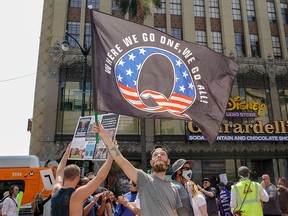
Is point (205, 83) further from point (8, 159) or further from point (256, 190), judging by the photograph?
point (8, 159)

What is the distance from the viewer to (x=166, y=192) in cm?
312

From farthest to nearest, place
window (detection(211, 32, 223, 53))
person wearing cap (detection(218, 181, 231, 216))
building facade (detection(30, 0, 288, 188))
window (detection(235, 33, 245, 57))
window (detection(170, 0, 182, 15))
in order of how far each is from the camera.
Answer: window (detection(170, 0, 182, 15)) < window (detection(235, 33, 245, 57)) < window (detection(211, 32, 223, 53)) < building facade (detection(30, 0, 288, 188)) < person wearing cap (detection(218, 181, 231, 216))

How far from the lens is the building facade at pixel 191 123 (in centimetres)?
2122

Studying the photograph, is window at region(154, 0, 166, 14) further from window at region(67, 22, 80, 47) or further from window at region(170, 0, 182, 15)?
window at region(67, 22, 80, 47)

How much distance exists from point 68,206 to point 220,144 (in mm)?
20071

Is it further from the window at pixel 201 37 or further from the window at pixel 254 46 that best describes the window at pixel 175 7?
the window at pixel 254 46

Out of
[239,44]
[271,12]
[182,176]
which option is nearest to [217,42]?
[239,44]

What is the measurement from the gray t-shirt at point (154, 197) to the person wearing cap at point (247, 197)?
→ 3.06 metres

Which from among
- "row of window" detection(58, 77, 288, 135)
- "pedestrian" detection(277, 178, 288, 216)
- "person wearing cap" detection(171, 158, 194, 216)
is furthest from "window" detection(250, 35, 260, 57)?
"person wearing cap" detection(171, 158, 194, 216)

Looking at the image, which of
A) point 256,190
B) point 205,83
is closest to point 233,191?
point 256,190

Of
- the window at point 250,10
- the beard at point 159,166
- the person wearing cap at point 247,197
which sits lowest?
the person wearing cap at point 247,197

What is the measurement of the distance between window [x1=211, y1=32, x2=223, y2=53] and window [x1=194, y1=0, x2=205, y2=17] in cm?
226

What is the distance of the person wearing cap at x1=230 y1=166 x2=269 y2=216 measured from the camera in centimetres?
558

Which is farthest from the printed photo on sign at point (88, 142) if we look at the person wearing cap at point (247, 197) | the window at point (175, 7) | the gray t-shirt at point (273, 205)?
the window at point (175, 7)
